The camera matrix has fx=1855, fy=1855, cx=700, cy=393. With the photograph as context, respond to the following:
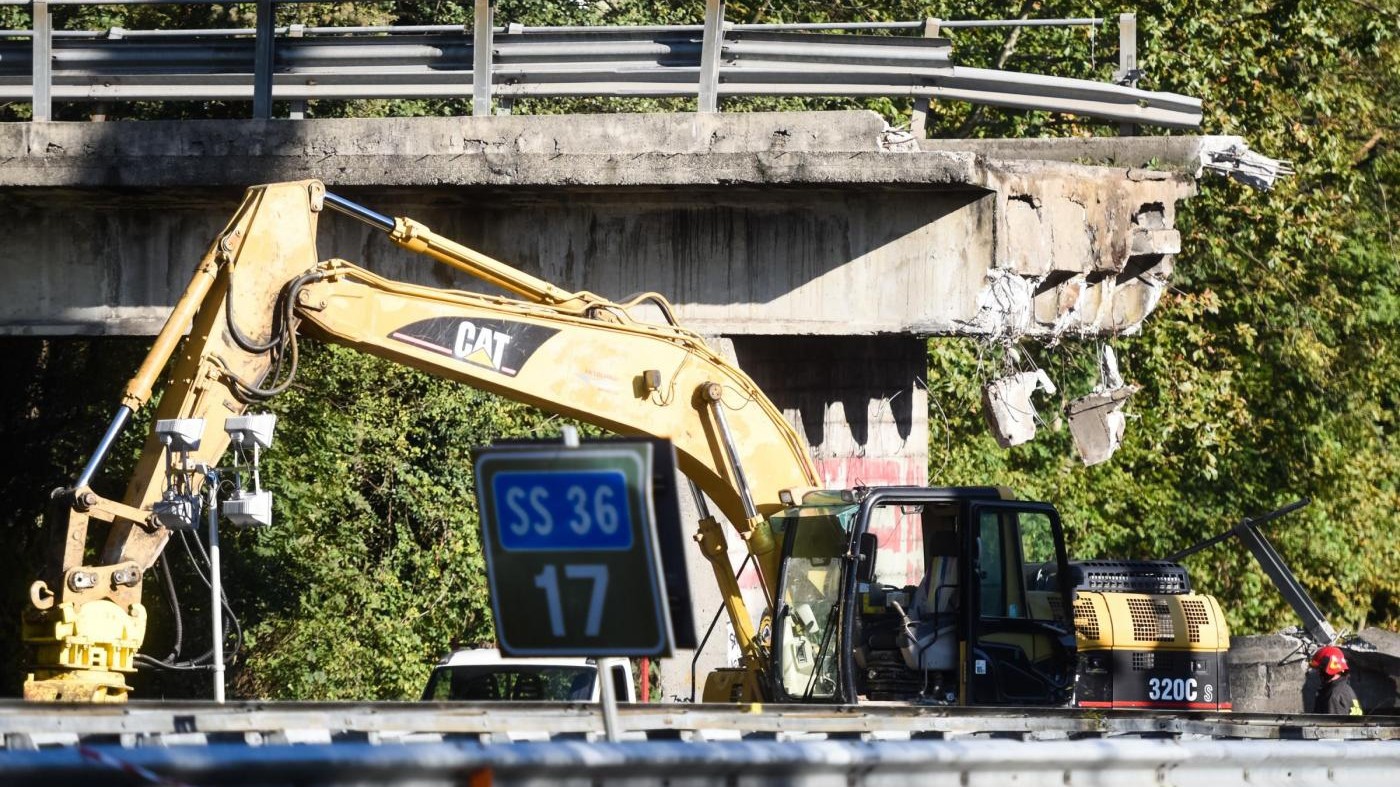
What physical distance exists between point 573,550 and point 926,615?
6163 millimetres

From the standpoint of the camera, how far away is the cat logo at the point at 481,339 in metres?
11.5

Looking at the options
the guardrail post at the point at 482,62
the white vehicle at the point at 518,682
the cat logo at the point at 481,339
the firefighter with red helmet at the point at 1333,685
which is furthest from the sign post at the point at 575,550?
the firefighter with red helmet at the point at 1333,685

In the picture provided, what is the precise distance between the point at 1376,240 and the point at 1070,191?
12.7 meters

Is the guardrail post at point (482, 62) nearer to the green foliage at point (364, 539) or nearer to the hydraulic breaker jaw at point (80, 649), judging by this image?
the green foliage at point (364, 539)

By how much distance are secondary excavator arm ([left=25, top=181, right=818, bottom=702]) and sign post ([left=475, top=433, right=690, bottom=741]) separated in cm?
→ 520

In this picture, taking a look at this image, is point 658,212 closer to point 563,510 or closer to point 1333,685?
point 1333,685

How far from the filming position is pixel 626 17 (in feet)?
75.4

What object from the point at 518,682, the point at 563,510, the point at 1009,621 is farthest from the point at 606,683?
the point at 518,682

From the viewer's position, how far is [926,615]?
11.7m

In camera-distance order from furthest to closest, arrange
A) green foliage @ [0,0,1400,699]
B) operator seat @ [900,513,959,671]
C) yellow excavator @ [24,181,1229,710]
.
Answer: green foliage @ [0,0,1400,699]
operator seat @ [900,513,959,671]
yellow excavator @ [24,181,1229,710]

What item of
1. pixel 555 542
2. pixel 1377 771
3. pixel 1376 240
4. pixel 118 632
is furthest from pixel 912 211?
pixel 1376 240

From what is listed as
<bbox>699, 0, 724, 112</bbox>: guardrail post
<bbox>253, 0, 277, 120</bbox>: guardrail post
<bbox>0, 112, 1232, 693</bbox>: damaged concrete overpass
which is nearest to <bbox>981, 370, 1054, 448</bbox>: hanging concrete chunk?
<bbox>0, 112, 1232, 693</bbox>: damaged concrete overpass

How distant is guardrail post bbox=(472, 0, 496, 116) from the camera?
46.9 ft

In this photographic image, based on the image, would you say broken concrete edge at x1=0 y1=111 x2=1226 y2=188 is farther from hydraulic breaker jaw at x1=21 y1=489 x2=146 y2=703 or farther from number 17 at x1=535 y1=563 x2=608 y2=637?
number 17 at x1=535 y1=563 x2=608 y2=637
